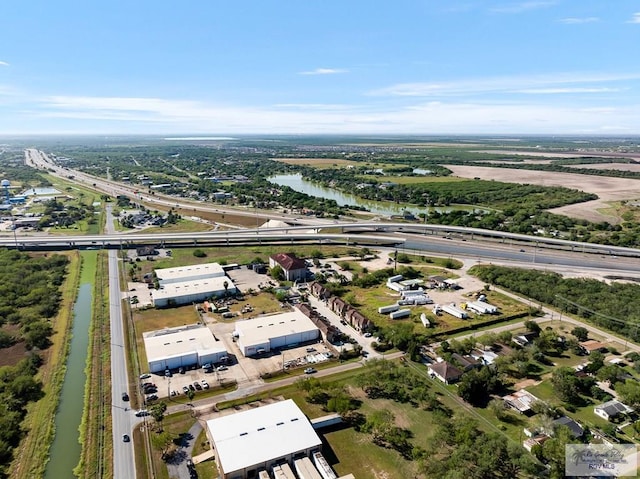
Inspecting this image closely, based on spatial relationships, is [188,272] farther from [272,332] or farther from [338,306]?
[338,306]

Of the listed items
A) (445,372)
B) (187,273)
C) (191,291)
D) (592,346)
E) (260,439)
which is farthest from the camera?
(187,273)

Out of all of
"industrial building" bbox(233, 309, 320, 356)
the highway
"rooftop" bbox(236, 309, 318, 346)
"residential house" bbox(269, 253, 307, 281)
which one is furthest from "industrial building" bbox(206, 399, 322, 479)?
"residential house" bbox(269, 253, 307, 281)

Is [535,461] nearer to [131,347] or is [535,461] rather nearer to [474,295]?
[474,295]

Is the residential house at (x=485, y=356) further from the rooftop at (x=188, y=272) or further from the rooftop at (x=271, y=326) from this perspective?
the rooftop at (x=188, y=272)

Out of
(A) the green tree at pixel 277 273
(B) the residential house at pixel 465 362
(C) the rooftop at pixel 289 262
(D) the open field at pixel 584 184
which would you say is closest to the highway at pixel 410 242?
(C) the rooftop at pixel 289 262

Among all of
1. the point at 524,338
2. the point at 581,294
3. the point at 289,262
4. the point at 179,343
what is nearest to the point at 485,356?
the point at 524,338

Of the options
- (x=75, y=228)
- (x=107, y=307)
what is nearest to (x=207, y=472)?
(x=107, y=307)

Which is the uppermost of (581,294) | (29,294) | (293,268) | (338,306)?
(293,268)
